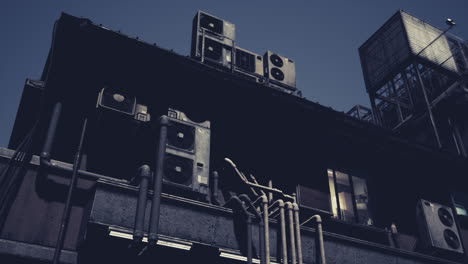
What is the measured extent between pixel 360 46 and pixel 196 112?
28759 millimetres

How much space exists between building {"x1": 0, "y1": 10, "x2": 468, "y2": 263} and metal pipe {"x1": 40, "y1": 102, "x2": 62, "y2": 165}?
36 mm

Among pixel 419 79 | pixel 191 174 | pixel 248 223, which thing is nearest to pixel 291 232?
pixel 248 223

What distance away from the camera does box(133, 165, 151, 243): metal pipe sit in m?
10.5

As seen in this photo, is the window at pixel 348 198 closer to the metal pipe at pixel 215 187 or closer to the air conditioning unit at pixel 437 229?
the air conditioning unit at pixel 437 229

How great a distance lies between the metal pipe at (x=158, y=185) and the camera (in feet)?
34.7

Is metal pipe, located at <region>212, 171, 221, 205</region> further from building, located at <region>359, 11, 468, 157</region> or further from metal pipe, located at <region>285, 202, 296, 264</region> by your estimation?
building, located at <region>359, 11, 468, 157</region>

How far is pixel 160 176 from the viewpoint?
11641 millimetres

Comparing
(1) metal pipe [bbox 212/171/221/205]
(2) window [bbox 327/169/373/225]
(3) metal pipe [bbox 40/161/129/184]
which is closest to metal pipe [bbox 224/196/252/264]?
(1) metal pipe [bbox 212/171/221/205]

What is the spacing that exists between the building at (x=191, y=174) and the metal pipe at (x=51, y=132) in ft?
0.12

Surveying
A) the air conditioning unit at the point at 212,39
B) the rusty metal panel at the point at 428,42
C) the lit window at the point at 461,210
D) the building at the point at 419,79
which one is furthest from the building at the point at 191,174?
the rusty metal panel at the point at 428,42

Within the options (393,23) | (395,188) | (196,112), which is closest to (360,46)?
(393,23)

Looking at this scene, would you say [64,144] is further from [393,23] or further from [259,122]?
[393,23]

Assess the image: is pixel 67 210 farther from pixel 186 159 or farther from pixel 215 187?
pixel 215 187

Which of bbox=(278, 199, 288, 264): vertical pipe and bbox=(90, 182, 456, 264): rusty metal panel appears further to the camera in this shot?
bbox=(278, 199, 288, 264): vertical pipe
